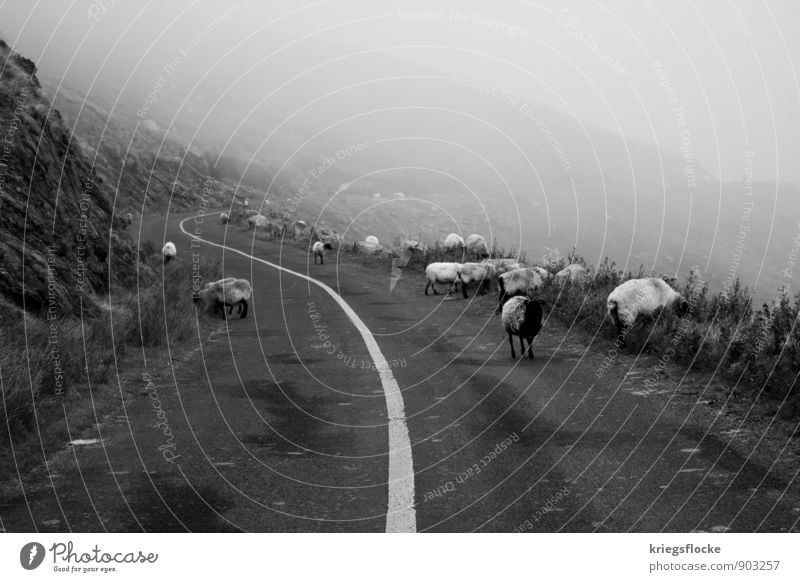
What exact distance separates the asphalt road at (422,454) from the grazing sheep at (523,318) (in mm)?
468

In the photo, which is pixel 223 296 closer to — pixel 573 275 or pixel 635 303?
pixel 573 275

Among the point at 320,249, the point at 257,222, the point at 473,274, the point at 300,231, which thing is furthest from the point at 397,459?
the point at 257,222

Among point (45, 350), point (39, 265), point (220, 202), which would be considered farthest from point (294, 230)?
point (45, 350)

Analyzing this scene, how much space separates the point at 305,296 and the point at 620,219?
83.3 meters

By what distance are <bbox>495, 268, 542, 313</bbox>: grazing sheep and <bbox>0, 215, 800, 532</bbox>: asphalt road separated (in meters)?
4.18

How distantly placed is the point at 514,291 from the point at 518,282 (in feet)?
0.77

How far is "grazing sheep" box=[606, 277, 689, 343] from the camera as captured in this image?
10.3 metres

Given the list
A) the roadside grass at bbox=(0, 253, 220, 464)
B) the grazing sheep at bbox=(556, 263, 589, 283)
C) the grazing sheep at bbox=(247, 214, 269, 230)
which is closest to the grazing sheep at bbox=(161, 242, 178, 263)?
the roadside grass at bbox=(0, 253, 220, 464)

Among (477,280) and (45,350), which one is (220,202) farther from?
(45,350)

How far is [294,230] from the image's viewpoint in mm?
41594

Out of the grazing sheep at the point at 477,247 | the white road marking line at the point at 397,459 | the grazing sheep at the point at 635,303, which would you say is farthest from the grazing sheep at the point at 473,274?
the grazing sheep at the point at 635,303

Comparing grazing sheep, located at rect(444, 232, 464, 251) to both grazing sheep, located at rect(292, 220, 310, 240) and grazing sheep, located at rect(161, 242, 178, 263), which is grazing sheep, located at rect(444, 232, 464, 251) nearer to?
grazing sheep, located at rect(161, 242, 178, 263)

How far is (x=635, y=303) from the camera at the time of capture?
33.9ft

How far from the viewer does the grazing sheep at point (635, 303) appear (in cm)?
1028
